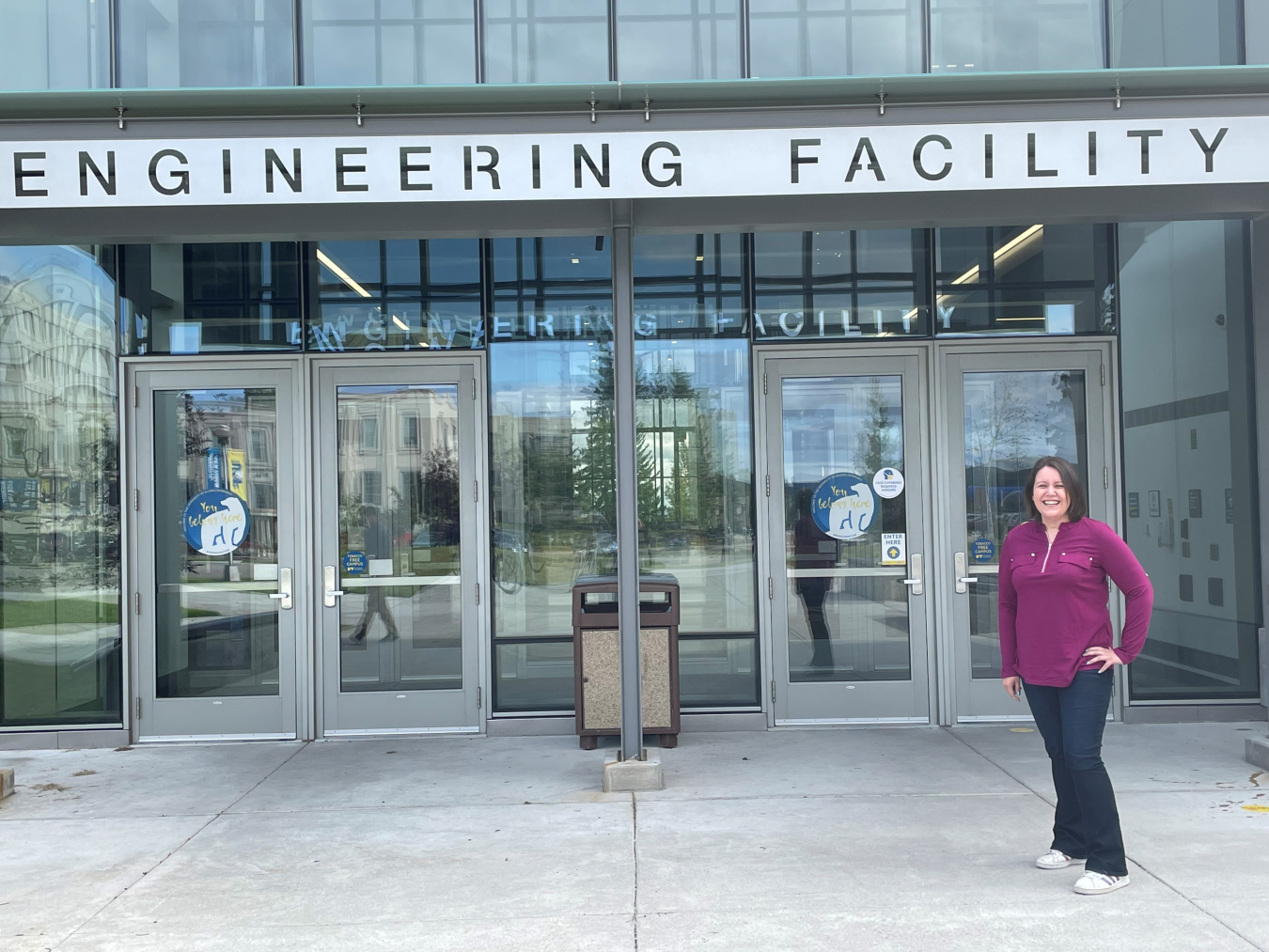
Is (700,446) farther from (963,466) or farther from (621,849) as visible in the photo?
(621,849)

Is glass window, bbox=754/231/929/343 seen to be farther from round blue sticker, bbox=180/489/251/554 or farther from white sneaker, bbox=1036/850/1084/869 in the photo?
white sneaker, bbox=1036/850/1084/869

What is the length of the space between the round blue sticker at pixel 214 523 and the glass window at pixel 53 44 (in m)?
2.95

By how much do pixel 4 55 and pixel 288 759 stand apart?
17.2 ft

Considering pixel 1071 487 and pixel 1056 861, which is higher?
pixel 1071 487

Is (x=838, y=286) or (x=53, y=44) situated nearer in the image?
(x=53, y=44)

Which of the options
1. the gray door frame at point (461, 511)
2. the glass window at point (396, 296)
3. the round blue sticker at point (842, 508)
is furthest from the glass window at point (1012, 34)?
the gray door frame at point (461, 511)

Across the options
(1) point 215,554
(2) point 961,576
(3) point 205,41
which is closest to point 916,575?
(2) point 961,576

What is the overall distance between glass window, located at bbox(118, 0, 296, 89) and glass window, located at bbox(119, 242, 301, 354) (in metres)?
1.17

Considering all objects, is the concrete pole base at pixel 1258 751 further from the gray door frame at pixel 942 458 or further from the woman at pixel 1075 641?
the woman at pixel 1075 641

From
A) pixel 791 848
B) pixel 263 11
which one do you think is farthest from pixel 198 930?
pixel 263 11

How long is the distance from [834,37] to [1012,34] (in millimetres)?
1230

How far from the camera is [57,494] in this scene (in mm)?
7789

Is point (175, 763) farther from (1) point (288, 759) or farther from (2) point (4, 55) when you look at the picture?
(2) point (4, 55)

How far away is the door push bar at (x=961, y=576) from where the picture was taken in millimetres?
7891
